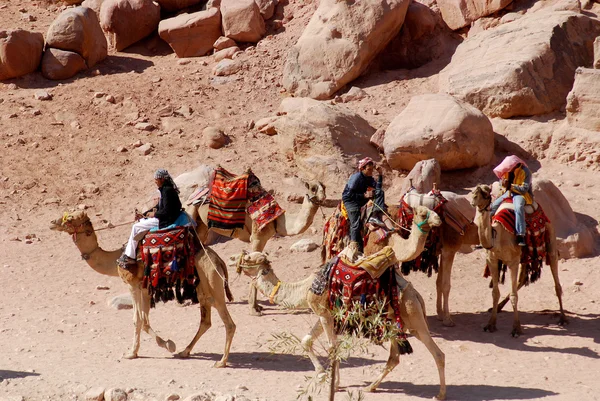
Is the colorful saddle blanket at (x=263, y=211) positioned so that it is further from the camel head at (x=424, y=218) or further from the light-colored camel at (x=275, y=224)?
the camel head at (x=424, y=218)

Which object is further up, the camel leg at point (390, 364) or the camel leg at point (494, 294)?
the camel leg at point (390, 364)

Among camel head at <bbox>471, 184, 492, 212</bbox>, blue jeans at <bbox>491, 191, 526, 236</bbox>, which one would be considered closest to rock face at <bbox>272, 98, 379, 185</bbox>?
blue jeans at <bbox>491, 191, 526, 236</bbox>

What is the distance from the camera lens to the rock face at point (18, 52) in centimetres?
2056

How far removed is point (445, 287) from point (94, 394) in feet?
16.7

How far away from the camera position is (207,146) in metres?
18.3

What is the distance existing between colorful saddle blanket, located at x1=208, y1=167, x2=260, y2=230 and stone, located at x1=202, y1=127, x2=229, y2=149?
6175mm

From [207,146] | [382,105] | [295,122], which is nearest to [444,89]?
[382,105]

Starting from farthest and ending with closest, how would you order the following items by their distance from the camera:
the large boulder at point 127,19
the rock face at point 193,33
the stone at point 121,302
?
the large boulder at point 127,19
the rock face at point 193,33
the stone at point 121,302

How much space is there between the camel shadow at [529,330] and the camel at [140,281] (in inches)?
122

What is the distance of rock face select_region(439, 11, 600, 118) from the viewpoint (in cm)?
1708

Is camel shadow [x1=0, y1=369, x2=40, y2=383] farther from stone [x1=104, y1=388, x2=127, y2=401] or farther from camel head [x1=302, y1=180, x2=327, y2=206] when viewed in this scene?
camel head [x1=302, y1=180, x2=327, y2=206]

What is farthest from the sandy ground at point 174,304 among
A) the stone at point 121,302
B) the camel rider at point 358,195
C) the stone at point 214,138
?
the camel rider at point 358,195

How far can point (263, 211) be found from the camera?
39.3 feet

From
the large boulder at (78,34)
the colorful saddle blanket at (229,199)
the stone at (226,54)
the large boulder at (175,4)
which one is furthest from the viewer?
the large boulder at (175,4)
